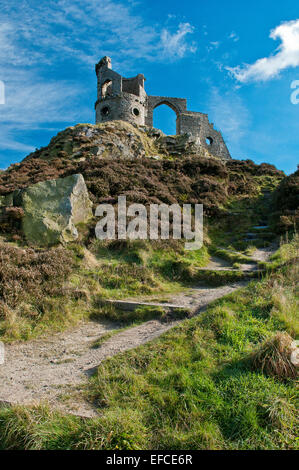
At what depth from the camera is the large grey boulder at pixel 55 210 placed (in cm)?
1026

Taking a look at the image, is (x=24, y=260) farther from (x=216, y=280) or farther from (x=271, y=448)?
(x=271, y=448)

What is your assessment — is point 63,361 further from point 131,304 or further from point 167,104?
point 167,104

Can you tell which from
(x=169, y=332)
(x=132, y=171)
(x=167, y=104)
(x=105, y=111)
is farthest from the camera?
(x=167, y=104)

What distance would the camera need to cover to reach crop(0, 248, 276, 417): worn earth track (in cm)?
416

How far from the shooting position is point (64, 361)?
5.33 meters

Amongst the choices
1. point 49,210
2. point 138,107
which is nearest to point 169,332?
point 49,210

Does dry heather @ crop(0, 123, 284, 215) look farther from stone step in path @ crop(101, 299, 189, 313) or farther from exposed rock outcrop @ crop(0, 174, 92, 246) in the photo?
stone step in path @ crop(101, 299, 189, 313)

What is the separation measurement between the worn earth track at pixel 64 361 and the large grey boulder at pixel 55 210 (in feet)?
14.8

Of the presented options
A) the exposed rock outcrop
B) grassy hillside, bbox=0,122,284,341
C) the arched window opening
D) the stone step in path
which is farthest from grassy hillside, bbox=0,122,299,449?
the arched window opening

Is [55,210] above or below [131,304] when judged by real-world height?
above

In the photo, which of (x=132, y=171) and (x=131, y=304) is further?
(x=132, y=171)

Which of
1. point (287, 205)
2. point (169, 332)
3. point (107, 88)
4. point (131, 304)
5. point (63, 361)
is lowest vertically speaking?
point (63, 361)

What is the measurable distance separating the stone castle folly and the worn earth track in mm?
32147

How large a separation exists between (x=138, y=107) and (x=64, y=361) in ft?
127
